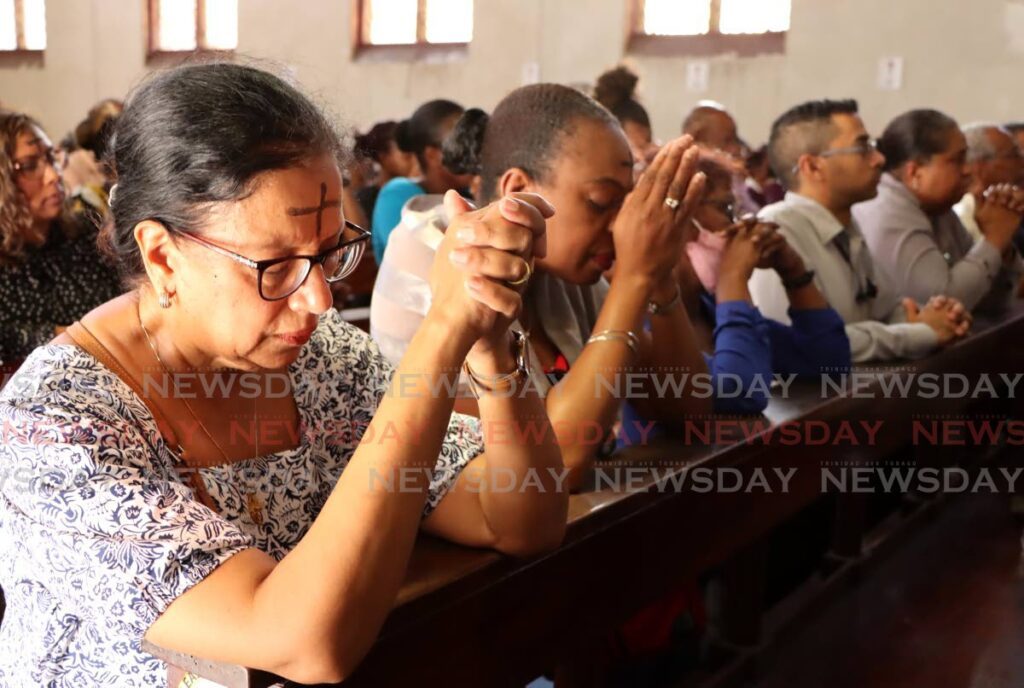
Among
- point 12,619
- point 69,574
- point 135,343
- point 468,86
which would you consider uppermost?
point 468,86

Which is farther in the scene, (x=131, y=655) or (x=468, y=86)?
(x=468, y=86)

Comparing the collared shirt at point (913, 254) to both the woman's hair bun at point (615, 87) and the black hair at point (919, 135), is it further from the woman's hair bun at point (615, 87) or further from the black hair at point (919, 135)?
the woman's hair bun at point (615, 87)

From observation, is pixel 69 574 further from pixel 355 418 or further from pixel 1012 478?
pixel 1012 478

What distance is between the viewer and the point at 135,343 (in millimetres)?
1233

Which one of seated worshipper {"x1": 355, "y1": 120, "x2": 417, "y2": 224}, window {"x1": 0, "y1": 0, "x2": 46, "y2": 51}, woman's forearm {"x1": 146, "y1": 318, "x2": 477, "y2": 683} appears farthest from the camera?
window {"x1": 0, "y1": 0, "x2": 46, "y2": 51}

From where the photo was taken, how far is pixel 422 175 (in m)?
5.00

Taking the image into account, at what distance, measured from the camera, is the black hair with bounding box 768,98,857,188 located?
3503 mm

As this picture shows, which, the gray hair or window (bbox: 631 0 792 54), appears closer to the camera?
the gray hair

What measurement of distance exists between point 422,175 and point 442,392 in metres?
3.99

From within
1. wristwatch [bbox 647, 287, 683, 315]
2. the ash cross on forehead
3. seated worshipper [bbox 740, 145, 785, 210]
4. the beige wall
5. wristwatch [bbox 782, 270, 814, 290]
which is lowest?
wristwatch [bbox 782, 270, 814, 290]

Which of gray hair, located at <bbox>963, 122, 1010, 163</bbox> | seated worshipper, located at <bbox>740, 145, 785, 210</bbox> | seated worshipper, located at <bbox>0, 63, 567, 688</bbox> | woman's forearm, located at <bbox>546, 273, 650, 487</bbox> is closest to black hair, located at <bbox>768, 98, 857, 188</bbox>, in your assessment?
gray hair, located at <bbox>963, 122, 1010, 163</bbox>

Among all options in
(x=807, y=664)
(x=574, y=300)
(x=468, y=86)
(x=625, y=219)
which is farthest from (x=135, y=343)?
(x=468, y=86)

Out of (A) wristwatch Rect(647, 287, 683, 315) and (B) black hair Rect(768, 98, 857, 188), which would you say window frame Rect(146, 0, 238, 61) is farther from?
(A) wristwatch Rect(647, 287, 683, 315)

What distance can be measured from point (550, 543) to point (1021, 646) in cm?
185
